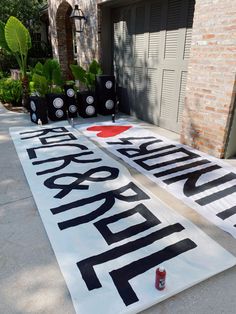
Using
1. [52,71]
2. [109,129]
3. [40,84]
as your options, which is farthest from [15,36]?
[109,129]

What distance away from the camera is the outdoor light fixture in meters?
6.08

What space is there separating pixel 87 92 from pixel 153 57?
1.69m

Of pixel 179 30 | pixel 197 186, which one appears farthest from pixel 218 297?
pixel 179 30

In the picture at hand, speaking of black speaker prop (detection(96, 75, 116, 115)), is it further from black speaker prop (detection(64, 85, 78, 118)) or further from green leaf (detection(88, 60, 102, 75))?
black speaker prop (detection(64, 85, 78, 118))

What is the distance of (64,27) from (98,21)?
11.2 ft

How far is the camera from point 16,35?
18.5ft

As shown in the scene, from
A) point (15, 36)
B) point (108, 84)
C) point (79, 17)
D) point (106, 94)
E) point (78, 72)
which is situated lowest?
point (106, 94)

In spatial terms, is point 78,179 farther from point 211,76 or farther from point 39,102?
point 39,102

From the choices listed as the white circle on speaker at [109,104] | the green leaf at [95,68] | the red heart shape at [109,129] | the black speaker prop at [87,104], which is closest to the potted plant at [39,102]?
the black speaker prop at [87,104]

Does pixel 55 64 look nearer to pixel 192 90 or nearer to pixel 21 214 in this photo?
pixel 192 90

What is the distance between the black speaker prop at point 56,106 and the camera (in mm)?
5425

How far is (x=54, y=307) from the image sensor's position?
1599 mm

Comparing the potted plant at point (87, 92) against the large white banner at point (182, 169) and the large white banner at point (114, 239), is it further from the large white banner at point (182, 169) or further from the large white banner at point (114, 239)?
the large white banner at point (114, 239)

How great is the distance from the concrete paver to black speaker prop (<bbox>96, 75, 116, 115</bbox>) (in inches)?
143
